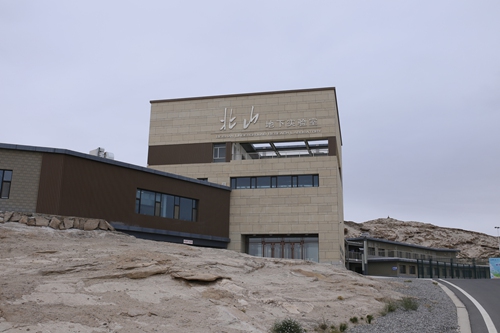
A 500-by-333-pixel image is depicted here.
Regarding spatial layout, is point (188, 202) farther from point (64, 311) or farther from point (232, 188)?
point (64, 311)

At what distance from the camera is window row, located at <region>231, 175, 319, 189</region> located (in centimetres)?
4716

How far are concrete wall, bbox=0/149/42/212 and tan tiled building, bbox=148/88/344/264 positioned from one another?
20.0 metres

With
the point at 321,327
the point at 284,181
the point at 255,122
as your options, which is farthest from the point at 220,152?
the point at 321,327

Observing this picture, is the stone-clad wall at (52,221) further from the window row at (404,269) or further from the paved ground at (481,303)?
the window row at (404,269)

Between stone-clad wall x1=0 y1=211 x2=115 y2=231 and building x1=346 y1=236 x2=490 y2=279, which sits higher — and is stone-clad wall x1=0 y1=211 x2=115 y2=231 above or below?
above

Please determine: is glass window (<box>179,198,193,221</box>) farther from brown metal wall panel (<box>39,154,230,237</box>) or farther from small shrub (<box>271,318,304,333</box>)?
small shrub (<box>271,318,304,333</box>)

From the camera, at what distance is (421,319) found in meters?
17.5

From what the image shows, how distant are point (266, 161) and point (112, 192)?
59.1ft

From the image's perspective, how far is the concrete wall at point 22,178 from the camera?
29547mm

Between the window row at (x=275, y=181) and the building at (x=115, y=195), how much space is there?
2013mm

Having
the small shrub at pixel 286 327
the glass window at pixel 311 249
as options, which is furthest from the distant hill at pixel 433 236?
the small shrub at pixel 286 327

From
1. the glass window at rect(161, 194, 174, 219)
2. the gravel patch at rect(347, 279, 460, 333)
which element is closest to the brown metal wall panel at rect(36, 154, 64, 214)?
the glass window at rect(161, 194, 174, 219)

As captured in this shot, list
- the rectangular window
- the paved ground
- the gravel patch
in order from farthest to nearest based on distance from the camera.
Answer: the rectangular window, the paved ground, the gravel patch

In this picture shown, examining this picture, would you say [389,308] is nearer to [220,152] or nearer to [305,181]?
[305,181]
